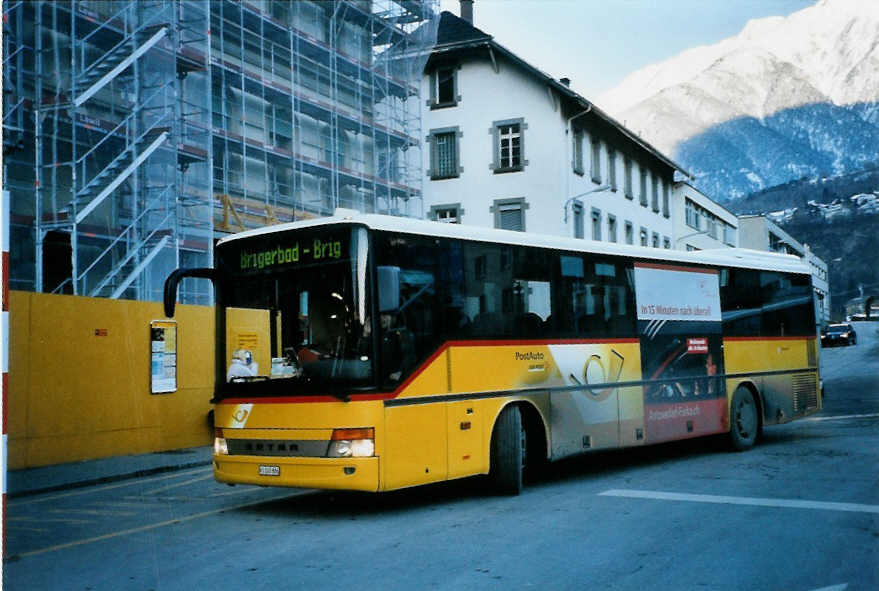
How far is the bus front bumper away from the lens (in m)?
8.69

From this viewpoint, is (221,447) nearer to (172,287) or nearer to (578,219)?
(172,287)

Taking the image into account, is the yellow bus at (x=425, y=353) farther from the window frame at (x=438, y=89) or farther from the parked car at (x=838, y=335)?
the parked car at (x=838, y=335)

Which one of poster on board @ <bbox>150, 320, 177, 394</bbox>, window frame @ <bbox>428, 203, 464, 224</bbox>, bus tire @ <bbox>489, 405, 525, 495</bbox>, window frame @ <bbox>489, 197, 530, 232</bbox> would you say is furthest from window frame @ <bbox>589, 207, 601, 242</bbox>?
bus tire @ <bbox>489, 405, 525, 495</bbox>

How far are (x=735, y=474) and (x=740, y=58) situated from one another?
6.01 metres

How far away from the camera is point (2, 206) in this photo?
11.5ft

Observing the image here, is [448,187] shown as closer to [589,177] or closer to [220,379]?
[589,177]

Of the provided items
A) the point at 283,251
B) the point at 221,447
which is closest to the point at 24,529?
the point at 221,447

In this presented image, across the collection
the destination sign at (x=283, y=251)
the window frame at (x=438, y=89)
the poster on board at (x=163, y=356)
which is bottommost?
A: the poster on board at (x=163, y=356)

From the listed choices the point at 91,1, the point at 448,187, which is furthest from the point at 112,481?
the point at 448,187

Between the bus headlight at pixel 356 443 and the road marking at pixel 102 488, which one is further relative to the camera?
the road marking at pixel 102 488

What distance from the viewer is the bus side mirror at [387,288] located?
879cm

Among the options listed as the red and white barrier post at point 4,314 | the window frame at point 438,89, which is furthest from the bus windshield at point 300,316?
the window frame at point 438,89

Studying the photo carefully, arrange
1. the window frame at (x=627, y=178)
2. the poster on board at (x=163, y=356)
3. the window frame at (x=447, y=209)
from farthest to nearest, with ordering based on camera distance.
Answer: the window frame at (x=627, y=178) → the window frame at (x=447, y=209) → the poster on board at (x=163, y=356)

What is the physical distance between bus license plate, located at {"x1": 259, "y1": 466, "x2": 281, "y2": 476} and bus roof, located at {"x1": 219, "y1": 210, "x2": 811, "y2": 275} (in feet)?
7.72
